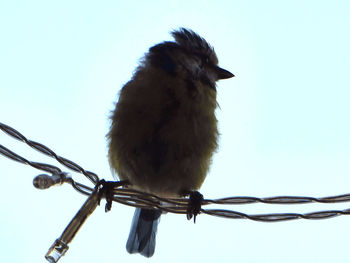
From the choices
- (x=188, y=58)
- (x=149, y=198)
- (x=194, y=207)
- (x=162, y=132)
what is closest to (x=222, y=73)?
(x=188, y=58)

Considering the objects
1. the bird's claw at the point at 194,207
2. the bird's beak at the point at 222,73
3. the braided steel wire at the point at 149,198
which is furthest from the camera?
the bird's beak at the point at 222,73

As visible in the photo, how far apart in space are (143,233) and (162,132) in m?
0.89

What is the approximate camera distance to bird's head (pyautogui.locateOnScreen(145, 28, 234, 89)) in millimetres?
3479

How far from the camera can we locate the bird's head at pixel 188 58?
137 inches

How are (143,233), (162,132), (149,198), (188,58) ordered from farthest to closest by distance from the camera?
1. (188,58)
2. (143,233)
3. (162,132)
4. (149,198)

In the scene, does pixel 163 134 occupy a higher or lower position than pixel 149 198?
higher

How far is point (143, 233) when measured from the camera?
3547mm

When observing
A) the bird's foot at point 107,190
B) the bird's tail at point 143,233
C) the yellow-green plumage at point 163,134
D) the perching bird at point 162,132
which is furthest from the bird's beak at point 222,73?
the bird's foot at point 107,190

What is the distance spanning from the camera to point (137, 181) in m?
3.30

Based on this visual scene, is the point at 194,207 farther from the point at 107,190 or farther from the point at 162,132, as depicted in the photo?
the point at 107,190

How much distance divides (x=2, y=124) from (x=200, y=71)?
1.81 metres

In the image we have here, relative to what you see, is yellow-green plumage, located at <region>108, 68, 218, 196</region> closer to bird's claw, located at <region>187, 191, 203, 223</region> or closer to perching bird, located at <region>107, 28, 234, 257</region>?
perching bird, located at <region>107, 28, 234, 257</region>

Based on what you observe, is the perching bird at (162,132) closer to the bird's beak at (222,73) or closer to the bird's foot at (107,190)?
the bird's foot at (107,190)

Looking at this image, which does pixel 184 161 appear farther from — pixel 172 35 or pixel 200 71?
pixel 172 35
